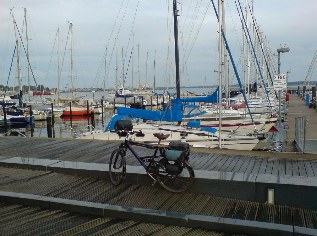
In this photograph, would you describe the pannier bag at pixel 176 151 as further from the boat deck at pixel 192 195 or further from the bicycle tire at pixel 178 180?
the boat deck at pixel 192 195

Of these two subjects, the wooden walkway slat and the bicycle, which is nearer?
the bicycle

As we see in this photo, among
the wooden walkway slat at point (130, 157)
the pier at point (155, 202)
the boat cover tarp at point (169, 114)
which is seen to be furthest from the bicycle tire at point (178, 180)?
the boat cover tarp at point (169, 114)

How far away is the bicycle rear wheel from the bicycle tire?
2.71 ft

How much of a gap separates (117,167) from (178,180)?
130 centimetres

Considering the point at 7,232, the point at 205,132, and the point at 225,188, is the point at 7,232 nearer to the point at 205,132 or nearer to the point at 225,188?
the point at 225,188

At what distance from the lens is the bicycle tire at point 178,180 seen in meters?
6.85

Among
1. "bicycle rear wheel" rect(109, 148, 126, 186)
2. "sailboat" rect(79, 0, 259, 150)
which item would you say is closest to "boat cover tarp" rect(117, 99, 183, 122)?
"sailboat" rect(79, 0, 259, 150)

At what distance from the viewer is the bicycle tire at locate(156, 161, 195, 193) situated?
6852mm

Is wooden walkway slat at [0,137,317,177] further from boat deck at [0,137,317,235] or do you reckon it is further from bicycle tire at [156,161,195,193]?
bicycle tire at [156,161,195,193]

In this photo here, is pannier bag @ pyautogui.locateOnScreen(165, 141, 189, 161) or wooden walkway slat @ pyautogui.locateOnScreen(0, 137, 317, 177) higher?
pannier bag @ pyautogui.locateOnScreen(165, 141, 189, 161)

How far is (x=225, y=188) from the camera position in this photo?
6.69m

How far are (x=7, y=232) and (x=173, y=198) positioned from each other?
2697mm

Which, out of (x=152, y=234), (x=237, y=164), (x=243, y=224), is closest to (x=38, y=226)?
(x=152, y=234)

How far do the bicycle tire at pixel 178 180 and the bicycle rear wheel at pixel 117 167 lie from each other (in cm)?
→ 83
